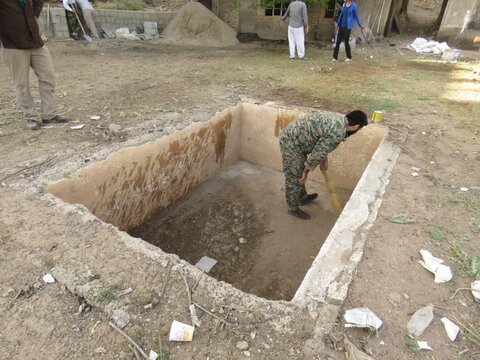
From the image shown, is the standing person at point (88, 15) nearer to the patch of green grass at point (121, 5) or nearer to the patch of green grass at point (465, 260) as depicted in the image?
the patch of green grass at point (121, 5)

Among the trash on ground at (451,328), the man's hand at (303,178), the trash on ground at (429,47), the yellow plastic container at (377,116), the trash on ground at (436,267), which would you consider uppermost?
the trash on ground at (429,47)

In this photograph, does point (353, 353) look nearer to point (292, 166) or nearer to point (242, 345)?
point (242, 345)

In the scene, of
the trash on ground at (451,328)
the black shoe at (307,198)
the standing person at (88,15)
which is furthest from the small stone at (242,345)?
the standing person at (88,15)

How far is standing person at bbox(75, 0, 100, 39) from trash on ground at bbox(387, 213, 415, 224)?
10.3 meters

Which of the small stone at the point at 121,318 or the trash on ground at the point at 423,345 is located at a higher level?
the small stone at the point at 121,318

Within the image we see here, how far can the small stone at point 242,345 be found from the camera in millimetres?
1640

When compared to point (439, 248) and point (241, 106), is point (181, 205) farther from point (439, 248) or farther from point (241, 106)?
point (439, 248)

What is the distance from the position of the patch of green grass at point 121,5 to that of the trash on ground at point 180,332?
485 inches

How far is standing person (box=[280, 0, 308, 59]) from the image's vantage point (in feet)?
27.6

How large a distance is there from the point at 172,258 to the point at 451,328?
5.39 feet

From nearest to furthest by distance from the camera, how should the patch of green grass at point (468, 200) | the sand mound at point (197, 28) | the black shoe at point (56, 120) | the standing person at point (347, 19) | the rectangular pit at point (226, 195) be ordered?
1. the patch of green grass at point (468, 200)
2. the rectangular pit at point (226, 195)
3. the black shoe at point (56, 120)
4. the standing person at point (347, 19)
5. the sand mound at point (197, 28)

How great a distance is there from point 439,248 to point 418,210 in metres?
0.47

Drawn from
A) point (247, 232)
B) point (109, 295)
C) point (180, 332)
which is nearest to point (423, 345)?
point (180, 332)

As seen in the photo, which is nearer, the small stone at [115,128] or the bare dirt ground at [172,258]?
the bare dirt ground at [172,258]
